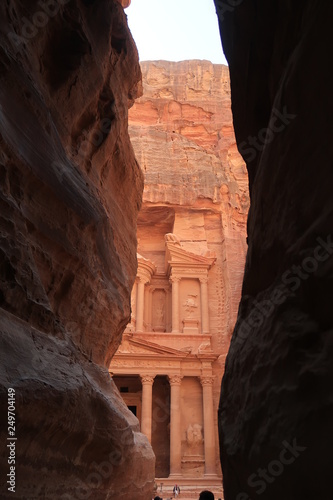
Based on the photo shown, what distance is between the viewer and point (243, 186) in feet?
131

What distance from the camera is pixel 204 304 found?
30297 mm

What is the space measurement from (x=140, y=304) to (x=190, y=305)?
3513mm

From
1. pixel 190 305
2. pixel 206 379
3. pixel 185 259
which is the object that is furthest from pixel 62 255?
pixel 185 259

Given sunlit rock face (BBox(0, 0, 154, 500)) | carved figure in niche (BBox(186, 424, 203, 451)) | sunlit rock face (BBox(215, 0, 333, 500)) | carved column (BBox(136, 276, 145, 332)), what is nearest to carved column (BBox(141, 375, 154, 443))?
carved figure in niche (BBox(186, 424, 203, 451))

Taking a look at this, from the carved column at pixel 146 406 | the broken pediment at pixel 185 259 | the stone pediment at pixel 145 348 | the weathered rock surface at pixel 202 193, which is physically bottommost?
the carved column at pixel 146 406

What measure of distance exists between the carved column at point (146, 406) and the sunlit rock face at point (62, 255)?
739 inches

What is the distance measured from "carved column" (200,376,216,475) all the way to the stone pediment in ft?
7.86

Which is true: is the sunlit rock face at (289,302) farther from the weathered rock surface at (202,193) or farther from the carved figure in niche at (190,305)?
the weathered rock surface at (202,193)

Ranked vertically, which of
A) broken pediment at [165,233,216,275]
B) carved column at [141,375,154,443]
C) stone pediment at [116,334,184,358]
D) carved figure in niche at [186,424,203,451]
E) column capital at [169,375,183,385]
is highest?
broken pediment at [165,233,216,275]

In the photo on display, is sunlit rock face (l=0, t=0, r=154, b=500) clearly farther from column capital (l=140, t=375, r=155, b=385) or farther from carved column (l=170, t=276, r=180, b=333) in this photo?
carved column (l=170, t=276, r=180, b=333)

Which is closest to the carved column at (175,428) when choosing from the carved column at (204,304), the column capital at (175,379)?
the column capital at (175,379)

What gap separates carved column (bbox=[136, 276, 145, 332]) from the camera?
2917 centimetres

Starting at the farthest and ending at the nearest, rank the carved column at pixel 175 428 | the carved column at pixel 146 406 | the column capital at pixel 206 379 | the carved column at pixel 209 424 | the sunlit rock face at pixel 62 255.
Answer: the column capital at pixel 206 379 → the carved column at pixel 146 406 → the carved column at pixel 209 424 → the carved column at pixel 175 428 → the sunlit rock face at pixel 62 255

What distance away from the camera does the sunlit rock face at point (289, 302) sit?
218cm
